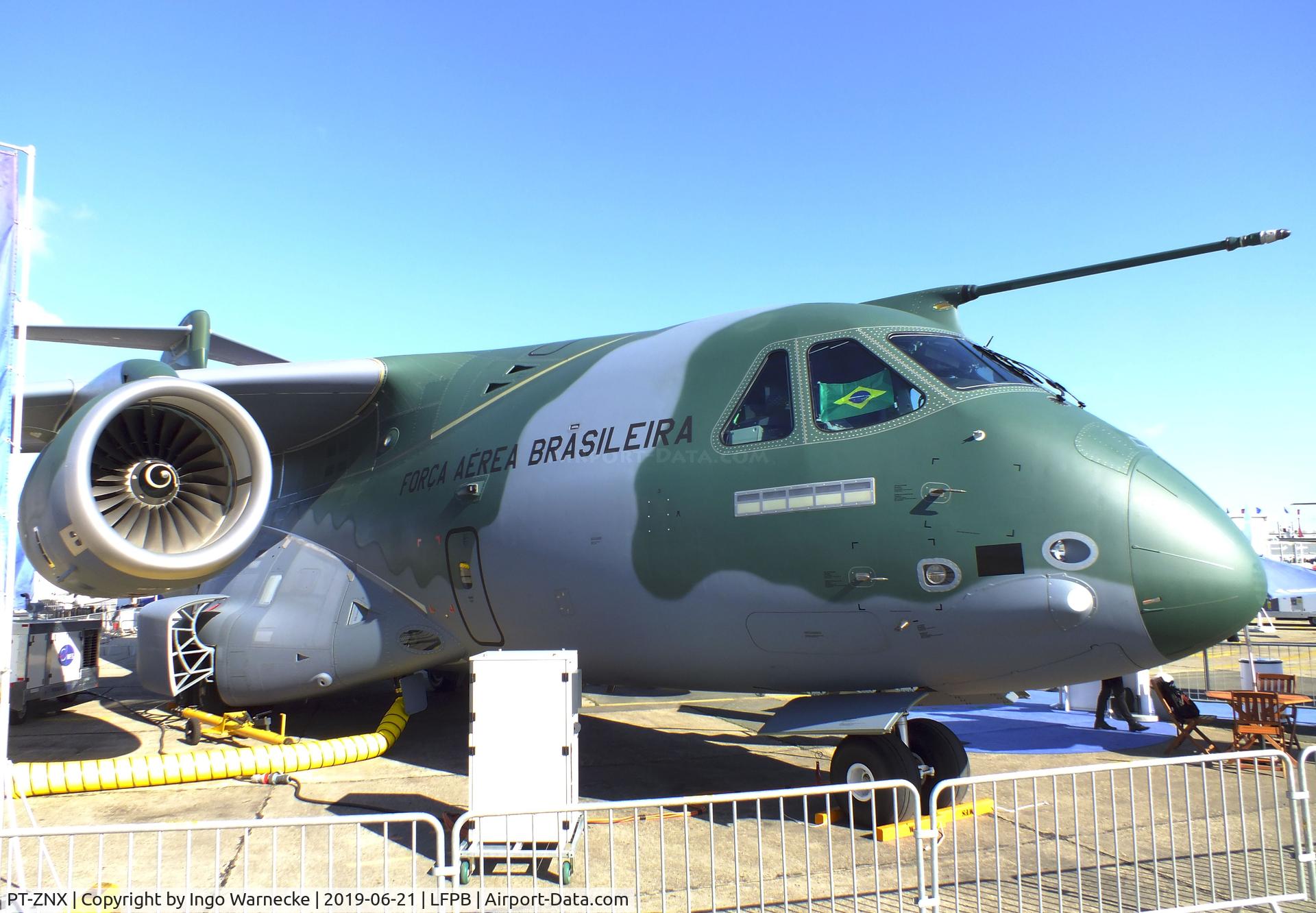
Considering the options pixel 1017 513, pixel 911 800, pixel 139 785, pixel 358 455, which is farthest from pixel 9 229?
pixel 911 800

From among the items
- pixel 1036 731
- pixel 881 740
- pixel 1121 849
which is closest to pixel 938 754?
pixel 881 740

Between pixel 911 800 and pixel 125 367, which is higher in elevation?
pixel 125 367

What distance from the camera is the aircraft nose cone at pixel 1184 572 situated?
537 centimetres

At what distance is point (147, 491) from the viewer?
7.28 m

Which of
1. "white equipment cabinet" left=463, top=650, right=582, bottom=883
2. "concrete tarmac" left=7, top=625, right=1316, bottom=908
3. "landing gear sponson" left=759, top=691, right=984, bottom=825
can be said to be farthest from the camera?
"concrete tarmac" left=7, top=625, right=1316, bottom=908

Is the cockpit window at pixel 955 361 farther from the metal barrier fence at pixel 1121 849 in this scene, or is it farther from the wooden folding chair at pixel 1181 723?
the wooden folding chair at pixel 1181 723

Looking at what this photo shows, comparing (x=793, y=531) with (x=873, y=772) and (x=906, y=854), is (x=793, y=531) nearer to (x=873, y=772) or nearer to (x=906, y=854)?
(x=873, y=772)

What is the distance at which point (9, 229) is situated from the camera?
6.03 m

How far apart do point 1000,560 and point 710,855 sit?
257 centimetres

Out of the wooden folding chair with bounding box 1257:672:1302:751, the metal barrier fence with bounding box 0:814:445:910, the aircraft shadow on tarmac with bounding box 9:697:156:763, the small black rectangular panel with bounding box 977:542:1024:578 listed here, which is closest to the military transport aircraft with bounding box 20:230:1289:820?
the small black rectangular panel with bounding box 977:542:1024:578

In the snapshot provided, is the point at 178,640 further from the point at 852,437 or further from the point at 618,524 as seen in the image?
the point at 852,437

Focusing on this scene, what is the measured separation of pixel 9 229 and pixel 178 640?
504 cm

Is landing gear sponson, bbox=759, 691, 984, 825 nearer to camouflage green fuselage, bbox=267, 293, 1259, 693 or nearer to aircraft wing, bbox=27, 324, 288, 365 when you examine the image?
camouflage green fuselage, bbox=267, 293, 1259, 693

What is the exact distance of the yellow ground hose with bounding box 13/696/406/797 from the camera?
7895 millimetres
